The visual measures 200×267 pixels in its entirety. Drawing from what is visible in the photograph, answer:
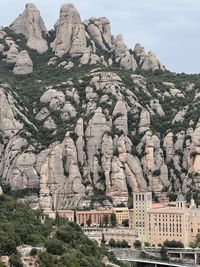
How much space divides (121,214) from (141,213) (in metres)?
5.76

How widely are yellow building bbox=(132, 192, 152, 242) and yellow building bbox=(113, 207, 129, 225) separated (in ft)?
11.8

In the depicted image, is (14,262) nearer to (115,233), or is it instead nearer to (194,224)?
(115,233)

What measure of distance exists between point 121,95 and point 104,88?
3.65 metres

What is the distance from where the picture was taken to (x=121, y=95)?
19000cm

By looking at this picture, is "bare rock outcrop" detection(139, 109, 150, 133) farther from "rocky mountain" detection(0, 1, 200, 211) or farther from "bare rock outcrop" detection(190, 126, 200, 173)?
"bare rock outcrop" detection(190, 126, 200, 173)

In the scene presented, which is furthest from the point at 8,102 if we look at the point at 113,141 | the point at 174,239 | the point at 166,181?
the point at 174,239

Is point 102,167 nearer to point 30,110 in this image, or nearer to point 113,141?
point 113,141

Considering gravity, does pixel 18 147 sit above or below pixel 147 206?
above

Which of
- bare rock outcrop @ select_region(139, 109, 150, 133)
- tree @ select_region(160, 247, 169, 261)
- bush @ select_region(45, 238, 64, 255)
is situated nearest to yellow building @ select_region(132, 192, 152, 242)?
tree @ select_region(160, 247, 169, 261)

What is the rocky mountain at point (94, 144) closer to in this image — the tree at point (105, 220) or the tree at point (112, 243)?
the tree at point (105, 220)

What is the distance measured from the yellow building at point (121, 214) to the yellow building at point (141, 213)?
361cm

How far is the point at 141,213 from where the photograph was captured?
160 metres

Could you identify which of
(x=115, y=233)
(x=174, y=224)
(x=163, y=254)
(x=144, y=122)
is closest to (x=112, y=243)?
(x=115, y=233)

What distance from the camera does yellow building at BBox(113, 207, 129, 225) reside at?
539 ft
